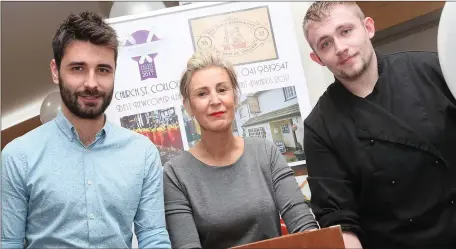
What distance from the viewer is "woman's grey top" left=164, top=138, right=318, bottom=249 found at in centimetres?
126

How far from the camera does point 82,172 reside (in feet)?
3.94

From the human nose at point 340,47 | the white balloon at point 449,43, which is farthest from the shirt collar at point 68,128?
the white balloon at point 449,43

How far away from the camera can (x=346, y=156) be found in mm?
1205

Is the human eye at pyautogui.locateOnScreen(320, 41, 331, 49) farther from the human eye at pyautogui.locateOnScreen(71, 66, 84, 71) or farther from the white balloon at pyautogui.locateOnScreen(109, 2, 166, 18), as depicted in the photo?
the white balloon at pyautogui.locateOnScreen(109, 2, 166, 18)

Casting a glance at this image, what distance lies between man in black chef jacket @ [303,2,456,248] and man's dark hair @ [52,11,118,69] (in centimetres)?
55

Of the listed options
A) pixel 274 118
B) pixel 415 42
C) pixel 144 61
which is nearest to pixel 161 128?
pixel 144 61

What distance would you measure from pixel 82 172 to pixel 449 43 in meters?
0.95

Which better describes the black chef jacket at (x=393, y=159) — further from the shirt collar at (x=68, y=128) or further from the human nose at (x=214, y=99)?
the shirt collar at (x=68, y=128)

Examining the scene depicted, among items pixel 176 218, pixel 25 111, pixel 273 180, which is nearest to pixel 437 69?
pixel 273 180

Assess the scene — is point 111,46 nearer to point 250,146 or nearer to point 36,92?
point 250,146

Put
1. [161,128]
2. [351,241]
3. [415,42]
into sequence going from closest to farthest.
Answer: [351,241] → [161,128] → [415,42]

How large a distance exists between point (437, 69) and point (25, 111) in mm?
4208

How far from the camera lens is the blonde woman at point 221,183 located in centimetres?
127

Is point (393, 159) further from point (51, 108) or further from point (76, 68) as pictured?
point (51, 108)
